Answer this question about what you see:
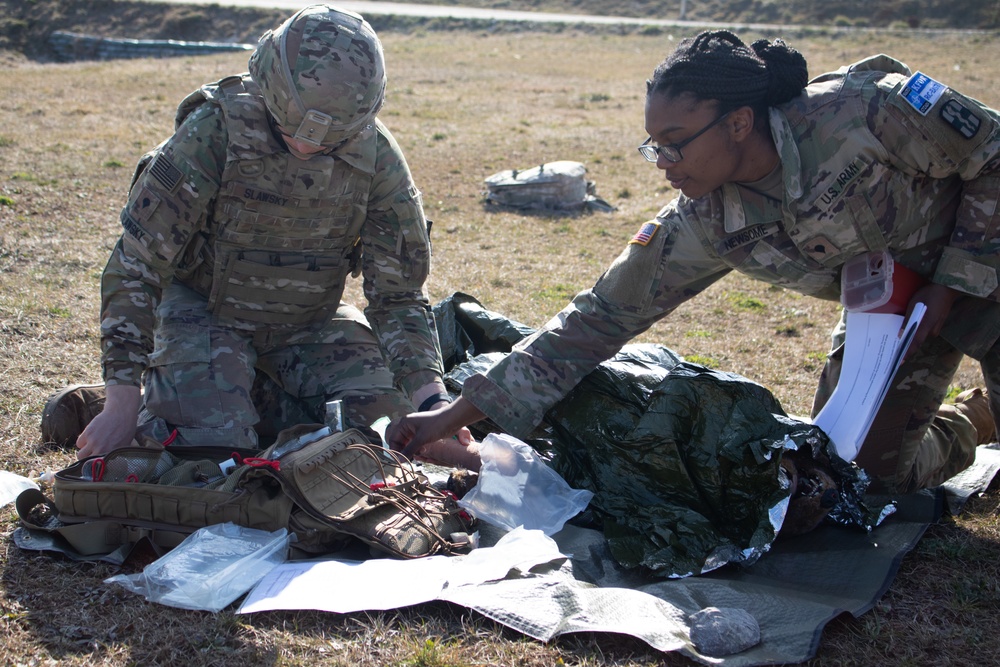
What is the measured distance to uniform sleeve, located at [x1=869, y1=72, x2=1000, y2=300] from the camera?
2896mm

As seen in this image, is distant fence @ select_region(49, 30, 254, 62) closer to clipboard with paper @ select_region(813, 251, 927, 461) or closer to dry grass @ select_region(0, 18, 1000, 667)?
dry grass @ select_region(0, 18, 1000, 667)

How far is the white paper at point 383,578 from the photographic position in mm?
2561

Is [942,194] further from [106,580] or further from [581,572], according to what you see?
[106,580]

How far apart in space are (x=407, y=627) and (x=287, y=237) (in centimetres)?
172

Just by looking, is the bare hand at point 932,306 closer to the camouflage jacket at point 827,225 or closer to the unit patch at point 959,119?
the camouflage jacket at point 827,225

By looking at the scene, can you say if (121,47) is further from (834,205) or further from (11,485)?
(834,205)

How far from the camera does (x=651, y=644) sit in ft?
7.95

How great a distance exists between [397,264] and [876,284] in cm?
180

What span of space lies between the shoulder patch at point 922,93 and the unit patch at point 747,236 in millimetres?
565

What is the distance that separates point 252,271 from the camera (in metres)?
3.62

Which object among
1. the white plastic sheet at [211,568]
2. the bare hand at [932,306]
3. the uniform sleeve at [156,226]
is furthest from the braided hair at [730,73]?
the white plastic sheet at [211,568]

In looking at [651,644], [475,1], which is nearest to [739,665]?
[651,644]

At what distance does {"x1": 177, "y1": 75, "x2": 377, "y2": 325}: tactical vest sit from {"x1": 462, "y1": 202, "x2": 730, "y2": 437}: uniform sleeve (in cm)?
92

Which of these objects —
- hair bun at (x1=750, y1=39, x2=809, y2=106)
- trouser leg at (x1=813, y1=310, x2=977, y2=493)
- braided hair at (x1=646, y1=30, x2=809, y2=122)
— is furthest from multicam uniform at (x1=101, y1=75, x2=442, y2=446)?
trouser leg at (x1=813, y1=310, x2=977, y2=493)
